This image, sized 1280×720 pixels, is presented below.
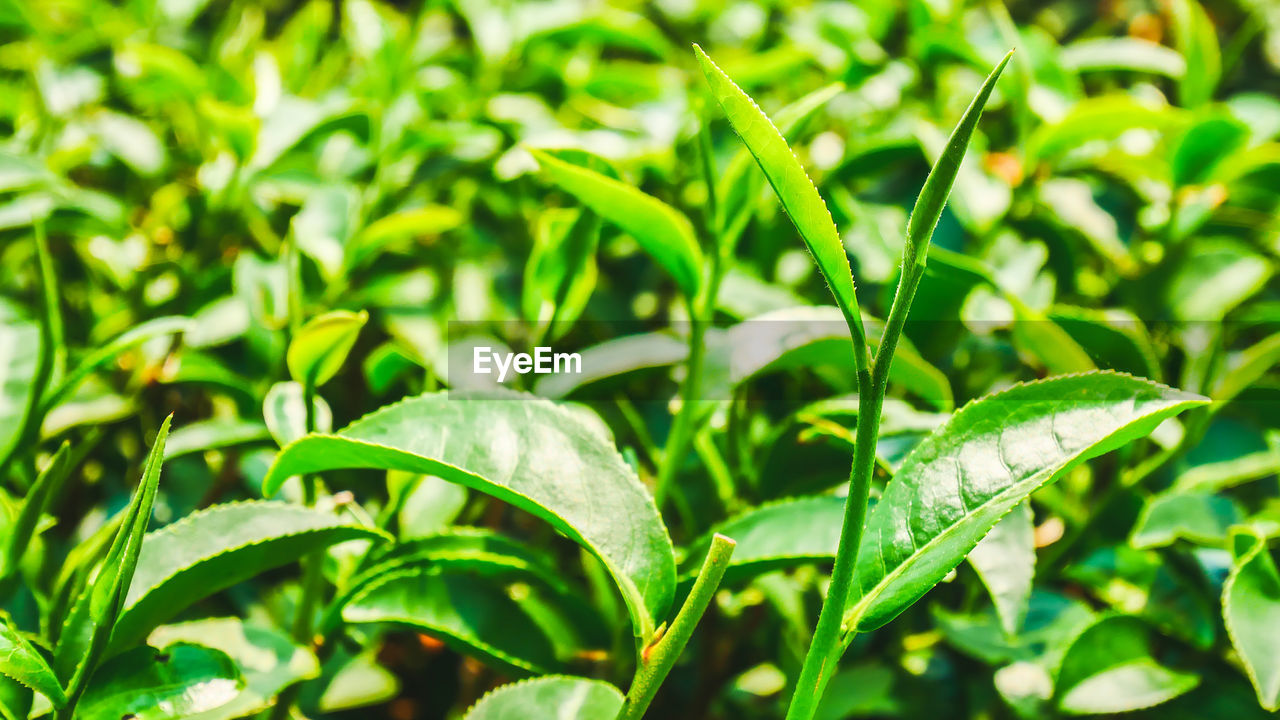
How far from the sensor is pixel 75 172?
1239mm

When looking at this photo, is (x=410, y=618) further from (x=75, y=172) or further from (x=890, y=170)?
(x=75, y=172)

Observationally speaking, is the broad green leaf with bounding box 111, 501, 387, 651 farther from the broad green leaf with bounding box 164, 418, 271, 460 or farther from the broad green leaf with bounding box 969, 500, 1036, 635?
the broad green leaf with bounding box 969, 500, 1036, 635

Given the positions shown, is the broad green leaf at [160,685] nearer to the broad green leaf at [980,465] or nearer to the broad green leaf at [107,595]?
the broad green leaf at [107,595]

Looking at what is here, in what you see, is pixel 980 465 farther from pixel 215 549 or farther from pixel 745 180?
pixel 215 549

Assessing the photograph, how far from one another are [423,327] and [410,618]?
417 millimetres

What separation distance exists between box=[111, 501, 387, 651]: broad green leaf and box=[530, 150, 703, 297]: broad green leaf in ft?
0.93

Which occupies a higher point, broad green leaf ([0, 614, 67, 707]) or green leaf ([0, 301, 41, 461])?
green leaf ([0, 301, 41, 461])

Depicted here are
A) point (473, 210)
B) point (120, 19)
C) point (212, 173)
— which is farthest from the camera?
point (120, 19)

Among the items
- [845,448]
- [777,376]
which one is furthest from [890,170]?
[845,448]

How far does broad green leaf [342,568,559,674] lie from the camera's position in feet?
1.98

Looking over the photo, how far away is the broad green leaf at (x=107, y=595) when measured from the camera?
44cm

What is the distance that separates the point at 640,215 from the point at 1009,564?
1.16 feet

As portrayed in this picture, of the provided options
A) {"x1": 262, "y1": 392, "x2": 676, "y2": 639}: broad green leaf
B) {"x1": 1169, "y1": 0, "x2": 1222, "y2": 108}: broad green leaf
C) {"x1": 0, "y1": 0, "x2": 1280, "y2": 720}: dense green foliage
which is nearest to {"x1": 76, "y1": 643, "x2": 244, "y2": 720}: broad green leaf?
{"x1": 0, "y1": 0, "x2": 1280, "y2": 720}: dense green foliage

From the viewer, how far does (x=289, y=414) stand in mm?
685
